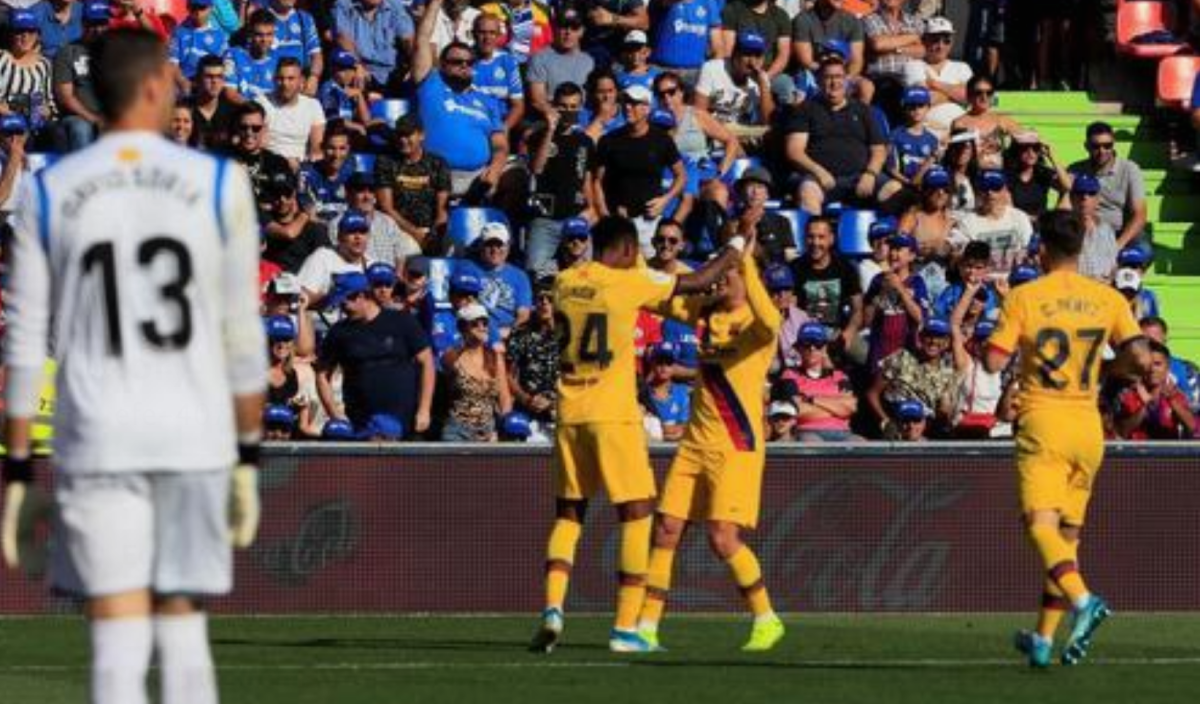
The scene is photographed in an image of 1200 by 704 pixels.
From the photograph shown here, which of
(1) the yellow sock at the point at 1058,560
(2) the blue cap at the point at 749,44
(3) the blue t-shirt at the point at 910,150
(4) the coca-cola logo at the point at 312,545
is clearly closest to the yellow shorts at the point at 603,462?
(1) the yellow sock at the point at 1058,560

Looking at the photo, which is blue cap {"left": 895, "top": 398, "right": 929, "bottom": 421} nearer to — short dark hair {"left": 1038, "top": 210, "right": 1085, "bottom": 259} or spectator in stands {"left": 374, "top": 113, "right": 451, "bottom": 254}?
spectator in stands {"left": 374, "top": 113, "right": 451, "bottom": 254}

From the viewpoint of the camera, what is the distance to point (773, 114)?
2483 centimetres

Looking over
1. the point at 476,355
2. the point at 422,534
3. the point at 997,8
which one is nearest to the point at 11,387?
the point at 422,534

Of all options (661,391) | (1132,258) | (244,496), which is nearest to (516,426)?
(661,391)

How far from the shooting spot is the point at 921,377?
21.2 meters

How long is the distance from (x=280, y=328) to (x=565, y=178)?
3.33 m

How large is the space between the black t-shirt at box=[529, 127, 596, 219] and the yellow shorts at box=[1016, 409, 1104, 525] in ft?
28.7

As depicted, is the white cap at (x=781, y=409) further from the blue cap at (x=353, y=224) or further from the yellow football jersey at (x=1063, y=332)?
the yellow football jersey at (x=1063, y=332)

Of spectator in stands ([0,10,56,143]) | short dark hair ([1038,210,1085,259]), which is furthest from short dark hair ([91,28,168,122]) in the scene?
spectator in stands ([0,10,56,143])

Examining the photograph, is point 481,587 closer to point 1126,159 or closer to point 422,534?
point 422,534

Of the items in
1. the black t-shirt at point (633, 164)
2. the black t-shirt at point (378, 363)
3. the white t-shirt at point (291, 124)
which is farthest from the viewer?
the white t-shirt at point (291, 124)

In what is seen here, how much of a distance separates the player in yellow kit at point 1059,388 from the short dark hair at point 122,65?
6433 mm

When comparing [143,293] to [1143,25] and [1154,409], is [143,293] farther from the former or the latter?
[1143,25]

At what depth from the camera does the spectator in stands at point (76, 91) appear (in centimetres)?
2242
